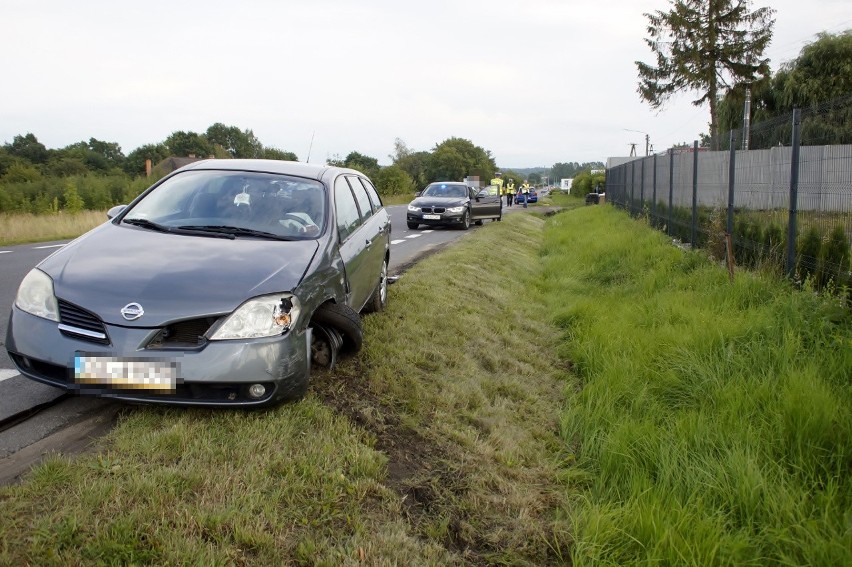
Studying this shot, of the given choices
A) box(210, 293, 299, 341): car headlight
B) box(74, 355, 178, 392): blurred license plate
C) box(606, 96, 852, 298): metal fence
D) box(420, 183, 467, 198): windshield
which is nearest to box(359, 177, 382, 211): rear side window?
box(210, 293, 299, 341): car headlight

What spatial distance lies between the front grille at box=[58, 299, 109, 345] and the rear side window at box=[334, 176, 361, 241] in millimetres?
1915

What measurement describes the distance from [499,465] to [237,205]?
2622 mm

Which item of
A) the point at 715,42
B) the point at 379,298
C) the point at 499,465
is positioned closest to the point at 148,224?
the point at 379,298

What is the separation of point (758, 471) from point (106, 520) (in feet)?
9.74

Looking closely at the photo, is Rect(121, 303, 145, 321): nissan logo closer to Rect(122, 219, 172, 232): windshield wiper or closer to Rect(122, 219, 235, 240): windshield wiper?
Rect(122, 219, 235, 240): windshield wiper

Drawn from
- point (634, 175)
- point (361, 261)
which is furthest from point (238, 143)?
point (361, 261)

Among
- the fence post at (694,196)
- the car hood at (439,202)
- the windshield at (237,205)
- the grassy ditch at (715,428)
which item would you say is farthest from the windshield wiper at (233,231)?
the car hood at (439,202)

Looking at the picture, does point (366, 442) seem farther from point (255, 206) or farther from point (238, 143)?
point (238, 143)

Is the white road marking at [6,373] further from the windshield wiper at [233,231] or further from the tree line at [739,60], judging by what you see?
the tree line at [739,60]

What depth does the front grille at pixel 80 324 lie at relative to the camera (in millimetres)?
3266

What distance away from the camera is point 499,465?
359 centimetres

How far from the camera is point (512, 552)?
2.80 metres

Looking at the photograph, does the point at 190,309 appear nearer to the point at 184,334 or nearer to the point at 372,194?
the point at 184,334

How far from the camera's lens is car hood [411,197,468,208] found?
19.1m
